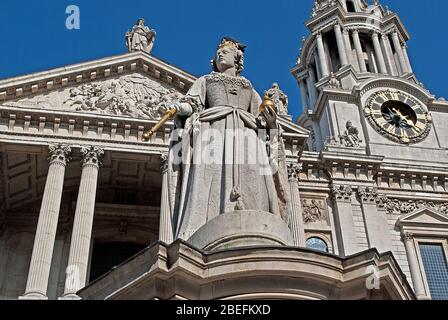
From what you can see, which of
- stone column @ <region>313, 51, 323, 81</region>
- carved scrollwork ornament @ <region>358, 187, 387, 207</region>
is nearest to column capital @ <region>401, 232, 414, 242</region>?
carved scrollwork ornament @ <region>358, 187, 387, 207</region>

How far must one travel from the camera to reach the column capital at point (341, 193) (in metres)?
30.1

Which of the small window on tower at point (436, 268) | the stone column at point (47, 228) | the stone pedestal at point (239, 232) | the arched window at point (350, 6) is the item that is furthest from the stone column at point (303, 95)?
the stone pedestal at point (239, 232)

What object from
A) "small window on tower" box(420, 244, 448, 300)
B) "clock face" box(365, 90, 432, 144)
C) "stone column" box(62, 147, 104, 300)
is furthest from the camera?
"clock face" box(365, 90, 432, 144)

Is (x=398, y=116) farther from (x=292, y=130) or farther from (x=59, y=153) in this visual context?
(x=59, y=153)

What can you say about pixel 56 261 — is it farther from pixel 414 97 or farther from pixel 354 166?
pixel 414 97

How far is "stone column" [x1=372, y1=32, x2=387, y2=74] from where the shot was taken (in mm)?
44156

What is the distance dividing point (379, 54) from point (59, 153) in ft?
88.0

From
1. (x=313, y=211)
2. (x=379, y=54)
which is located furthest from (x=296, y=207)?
(x=379, y=54)

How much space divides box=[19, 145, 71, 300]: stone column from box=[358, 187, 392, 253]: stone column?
553 inches

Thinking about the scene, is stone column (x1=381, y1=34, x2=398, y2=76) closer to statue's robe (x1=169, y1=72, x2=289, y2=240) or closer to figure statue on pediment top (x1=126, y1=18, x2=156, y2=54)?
figure statue on pediment top (x1=126, y1=18, x2=156, y2=54)

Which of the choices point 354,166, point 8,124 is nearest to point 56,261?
point 8,124

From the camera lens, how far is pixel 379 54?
45.2 metres

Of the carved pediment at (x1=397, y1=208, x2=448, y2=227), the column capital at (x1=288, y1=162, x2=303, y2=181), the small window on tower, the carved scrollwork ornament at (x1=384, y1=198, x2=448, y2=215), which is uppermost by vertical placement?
the column capital at (x1=288, y1=162, x2=303, y2=181)

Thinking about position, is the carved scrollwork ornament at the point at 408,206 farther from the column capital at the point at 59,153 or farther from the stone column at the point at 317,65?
the stone column at the point at 317,65
